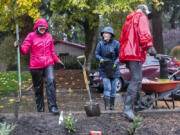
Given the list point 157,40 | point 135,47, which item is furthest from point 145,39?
point 157,40

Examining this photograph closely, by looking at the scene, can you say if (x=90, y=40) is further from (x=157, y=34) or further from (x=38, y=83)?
(x=38, y=83)

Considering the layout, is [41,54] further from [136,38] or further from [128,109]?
[128,109]

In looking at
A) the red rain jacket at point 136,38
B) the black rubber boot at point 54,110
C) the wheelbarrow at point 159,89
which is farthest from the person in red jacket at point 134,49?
the black rubber boot at point 54,110

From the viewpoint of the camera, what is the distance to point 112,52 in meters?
6.76

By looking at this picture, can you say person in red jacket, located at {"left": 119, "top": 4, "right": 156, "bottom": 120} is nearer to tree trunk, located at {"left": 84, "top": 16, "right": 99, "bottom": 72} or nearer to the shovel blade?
the shovel blade

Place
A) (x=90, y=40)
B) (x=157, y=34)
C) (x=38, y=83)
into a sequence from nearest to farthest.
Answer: (x=38, y=83) < (x=90, y=40) < (x=157, y=34)

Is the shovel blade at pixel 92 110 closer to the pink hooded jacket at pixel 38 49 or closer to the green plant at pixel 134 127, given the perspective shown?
the green plant at pixel 134 127

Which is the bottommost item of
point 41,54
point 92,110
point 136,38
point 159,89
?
point 92,110

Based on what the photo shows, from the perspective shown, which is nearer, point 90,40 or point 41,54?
point 41,54

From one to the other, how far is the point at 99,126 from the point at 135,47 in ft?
5.05

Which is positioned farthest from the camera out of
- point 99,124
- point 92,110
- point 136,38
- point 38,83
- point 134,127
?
point 38,83

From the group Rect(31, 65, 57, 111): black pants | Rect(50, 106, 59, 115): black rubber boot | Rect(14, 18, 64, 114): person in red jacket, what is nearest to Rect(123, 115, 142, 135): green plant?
Rect(50, 106, 59, 115): black rubber boot

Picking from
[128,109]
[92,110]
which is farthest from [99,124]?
[128,109]

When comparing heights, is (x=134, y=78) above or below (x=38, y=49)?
below
